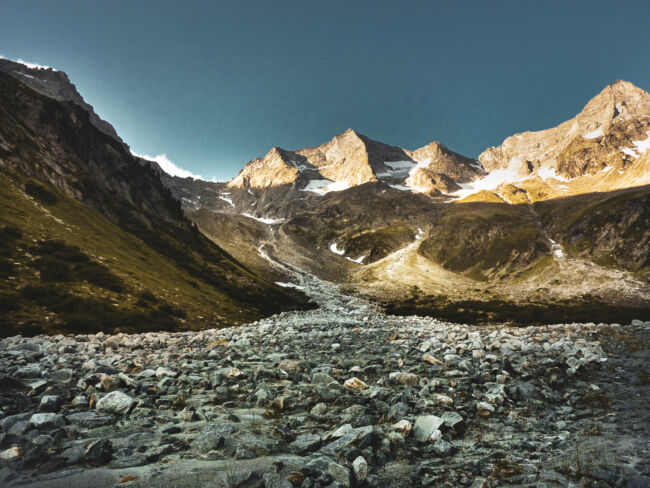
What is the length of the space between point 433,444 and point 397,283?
143m

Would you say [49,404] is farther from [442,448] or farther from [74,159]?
[74,159]

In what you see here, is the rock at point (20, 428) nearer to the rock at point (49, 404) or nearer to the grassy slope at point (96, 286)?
the rock at point (49, 404)

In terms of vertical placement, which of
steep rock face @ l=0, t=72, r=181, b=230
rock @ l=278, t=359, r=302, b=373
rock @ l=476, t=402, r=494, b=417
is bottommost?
rock @ l=278, t=359, r=302, b=373

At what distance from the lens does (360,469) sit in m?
5.10

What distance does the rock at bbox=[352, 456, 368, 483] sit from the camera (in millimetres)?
5045

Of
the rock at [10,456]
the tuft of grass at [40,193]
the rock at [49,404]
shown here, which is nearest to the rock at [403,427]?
the rock at [10,456]

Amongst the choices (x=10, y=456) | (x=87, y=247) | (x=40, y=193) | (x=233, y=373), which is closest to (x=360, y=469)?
(x=10, y=456)

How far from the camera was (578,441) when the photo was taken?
6.56m

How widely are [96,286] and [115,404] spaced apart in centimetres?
3245

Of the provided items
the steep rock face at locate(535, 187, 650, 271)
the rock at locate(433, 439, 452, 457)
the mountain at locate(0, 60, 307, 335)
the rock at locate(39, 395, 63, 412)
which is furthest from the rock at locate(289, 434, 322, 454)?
the steep rock face at locate(535, 187, 650, 271)

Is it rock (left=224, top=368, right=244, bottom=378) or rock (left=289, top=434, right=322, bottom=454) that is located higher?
rock (left=289, top=434, right=322, bottom=454)

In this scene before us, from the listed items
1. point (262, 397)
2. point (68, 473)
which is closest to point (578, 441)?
point (262, 397)

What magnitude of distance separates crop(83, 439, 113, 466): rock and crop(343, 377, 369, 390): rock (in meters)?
6.56

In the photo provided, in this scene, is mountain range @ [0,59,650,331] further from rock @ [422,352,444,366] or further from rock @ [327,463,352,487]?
rock @ [422,352,444,366]
